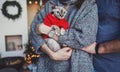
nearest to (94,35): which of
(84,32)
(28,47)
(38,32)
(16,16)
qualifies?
→ (84,32)

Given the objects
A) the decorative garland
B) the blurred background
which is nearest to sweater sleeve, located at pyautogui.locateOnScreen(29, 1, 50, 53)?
the blurred background

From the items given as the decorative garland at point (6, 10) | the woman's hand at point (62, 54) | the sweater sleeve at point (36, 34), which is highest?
the decorative garland at point (6, 10)

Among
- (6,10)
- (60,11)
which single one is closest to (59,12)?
(60,11)

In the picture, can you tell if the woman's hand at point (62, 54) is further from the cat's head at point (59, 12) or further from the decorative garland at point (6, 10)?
the decorative garland at point (6, 10)

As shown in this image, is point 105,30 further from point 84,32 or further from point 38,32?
point 38,32

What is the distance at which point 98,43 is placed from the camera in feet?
3.25

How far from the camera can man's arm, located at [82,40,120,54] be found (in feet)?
3.09

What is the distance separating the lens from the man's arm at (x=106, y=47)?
94cm

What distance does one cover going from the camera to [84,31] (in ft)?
3.08

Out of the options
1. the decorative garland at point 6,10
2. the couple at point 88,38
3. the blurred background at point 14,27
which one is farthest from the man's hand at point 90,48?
the decorative garland at point 6,10

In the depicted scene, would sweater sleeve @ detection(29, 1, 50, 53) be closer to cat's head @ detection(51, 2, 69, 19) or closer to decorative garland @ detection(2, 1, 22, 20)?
cat's head @ detection(51, 2, 69, 19)

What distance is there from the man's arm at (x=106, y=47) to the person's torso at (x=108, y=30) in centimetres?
2

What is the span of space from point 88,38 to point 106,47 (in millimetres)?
84

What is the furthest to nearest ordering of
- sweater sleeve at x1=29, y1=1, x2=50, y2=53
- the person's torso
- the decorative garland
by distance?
the decorative garland, sweater sleeve at x1=29, y1=1, x2=50, y2=53, the person's torso
